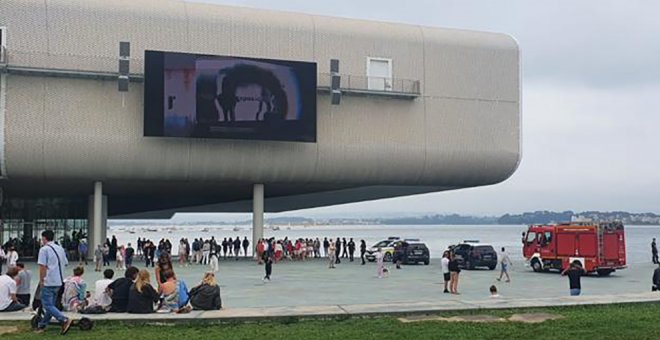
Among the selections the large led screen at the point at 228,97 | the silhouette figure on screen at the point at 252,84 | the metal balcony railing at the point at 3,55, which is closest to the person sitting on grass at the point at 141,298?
the large led screen at the point at 228,97

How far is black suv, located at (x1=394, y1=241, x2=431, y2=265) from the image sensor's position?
4131 cm

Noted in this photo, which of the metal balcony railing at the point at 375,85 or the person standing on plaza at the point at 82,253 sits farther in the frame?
the metal balcony railing at the point at 375,85

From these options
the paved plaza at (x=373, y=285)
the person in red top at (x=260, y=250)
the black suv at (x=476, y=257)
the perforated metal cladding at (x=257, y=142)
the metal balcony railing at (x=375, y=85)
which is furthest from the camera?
the metal balcony railing at (x=375, y=85)

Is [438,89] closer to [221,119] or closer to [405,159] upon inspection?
[405,159]

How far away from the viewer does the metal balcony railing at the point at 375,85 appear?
4288 centimetres

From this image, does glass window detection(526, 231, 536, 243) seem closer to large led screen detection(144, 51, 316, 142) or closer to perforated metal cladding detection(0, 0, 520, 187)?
perforated metal cladding detection(0, 0, 520, 187)

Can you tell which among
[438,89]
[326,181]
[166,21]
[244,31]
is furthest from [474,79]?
[166,21]

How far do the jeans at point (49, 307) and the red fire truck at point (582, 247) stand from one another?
2584cm

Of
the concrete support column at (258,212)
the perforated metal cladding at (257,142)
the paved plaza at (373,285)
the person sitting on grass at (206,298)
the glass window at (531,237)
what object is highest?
the perforated metal cladding at (257,142)

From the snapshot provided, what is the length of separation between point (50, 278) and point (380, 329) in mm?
5979

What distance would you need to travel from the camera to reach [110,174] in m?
40.0

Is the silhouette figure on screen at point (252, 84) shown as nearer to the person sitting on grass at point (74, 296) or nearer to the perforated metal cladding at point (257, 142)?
the perforated metal cladding at point (257, 142)

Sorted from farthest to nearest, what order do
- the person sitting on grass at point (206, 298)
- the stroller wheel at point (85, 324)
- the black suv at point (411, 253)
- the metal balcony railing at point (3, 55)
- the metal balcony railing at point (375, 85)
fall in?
1. the metal balcony railing at point (375, 85)
2. the black suv at point (411, 253)
3. the metal balcony railing at point (3, 55)
4. the person sitting on grass at point (206, 298)
5. the stroller wheel at point (85, 324)

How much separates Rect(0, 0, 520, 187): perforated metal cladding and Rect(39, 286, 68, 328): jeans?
2622 cm
